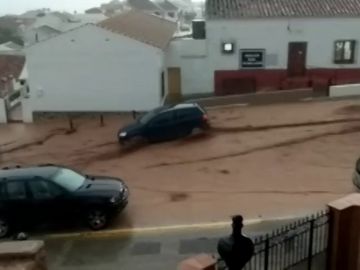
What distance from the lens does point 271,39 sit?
90.4ft

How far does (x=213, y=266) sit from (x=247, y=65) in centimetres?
2218

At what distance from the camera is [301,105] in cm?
2456

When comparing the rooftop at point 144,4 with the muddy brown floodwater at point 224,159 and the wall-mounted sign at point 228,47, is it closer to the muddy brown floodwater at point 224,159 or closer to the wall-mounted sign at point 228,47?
the wall-mounted sign at point 228,47

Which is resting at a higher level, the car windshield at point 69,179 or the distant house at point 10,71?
the distant house at point 10,71

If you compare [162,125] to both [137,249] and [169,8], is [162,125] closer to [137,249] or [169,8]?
[137,249]

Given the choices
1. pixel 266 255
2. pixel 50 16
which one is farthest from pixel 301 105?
pixel 50 16

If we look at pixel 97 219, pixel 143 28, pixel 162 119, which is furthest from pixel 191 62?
pixel 97 219

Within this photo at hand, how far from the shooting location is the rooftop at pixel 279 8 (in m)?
27.3

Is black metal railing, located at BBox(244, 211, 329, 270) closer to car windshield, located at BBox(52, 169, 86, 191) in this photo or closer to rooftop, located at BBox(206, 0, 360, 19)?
car windshield, located at BBox(52, 169, 86, 191)

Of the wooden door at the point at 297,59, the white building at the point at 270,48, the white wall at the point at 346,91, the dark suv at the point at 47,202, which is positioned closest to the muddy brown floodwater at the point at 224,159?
the dark suv at the point at 47,202

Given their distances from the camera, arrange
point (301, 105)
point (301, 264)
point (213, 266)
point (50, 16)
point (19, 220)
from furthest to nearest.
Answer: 1. point (50, 16)
2. point (301, 105)
3. point (19, 220)
4. point (301, 264)
5. point (213, 266)

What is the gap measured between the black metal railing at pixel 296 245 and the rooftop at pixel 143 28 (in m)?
17.3

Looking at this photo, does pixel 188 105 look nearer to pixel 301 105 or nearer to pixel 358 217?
pixel 301 105

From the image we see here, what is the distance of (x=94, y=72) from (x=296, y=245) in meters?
18.0
